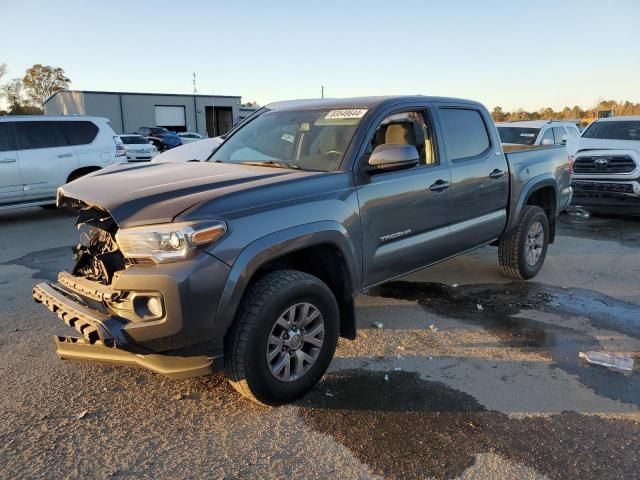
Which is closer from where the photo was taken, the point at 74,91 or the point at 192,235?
the point at 192,235

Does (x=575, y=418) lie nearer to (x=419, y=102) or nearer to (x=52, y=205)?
(x=419, y=102)

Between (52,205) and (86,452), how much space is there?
9090 millimetres

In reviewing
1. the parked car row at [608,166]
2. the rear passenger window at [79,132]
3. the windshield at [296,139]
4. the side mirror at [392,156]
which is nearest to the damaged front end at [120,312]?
the windshield at [296,139]

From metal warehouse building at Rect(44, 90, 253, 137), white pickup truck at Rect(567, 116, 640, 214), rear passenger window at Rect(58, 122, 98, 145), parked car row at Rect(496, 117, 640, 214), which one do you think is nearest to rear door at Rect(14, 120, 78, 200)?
rear passenger window at Rect(58, 122, 98, 145)

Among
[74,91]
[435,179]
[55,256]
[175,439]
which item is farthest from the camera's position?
[74,91]

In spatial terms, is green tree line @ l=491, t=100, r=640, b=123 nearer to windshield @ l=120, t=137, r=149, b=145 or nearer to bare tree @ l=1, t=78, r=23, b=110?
windshield @ l=120, t=137, r=149, b=145

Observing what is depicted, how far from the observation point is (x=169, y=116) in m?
52.7

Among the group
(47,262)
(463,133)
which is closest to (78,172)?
(47,262)

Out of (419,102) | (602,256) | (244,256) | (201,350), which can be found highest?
(419,102)

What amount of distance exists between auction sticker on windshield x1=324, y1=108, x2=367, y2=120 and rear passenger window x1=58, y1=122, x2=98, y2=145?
7833 mm

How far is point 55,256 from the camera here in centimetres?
690

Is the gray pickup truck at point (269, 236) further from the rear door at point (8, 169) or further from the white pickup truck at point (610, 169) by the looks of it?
the rear door at point (8, 169)

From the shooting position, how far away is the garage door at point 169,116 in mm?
51781

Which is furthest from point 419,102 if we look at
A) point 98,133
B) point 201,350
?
point 98,133
